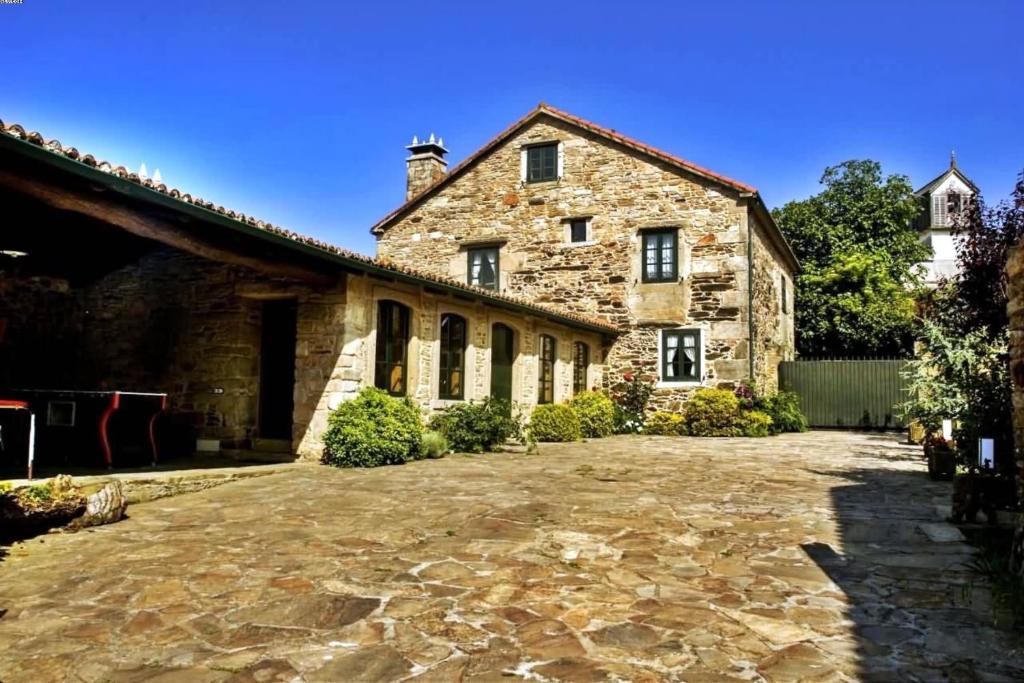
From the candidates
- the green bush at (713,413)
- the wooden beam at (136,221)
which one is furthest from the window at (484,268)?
the wooden beam at (136,221)

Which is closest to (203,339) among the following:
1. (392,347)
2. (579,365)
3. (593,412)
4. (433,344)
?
(392,347)

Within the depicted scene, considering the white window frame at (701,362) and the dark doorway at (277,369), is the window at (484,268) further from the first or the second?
the dark doorway at (277,369)

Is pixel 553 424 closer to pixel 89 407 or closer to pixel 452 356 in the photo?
pixel 452 356

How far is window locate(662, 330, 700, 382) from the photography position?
652 inches

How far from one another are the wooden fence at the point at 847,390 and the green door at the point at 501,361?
30.7 ft

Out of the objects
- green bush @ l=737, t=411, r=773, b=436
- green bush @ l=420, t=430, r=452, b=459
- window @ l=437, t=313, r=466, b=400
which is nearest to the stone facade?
window @ l=437, t=313, r=466, b=400

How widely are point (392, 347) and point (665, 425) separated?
812cm

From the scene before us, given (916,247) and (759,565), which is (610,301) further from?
(916,247)

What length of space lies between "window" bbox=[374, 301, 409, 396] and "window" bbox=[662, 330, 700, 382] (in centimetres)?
793

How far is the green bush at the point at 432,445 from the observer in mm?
10102

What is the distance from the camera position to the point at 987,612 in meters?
3.65

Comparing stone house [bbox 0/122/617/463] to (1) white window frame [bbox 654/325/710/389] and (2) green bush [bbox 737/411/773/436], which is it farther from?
(2) green bush [bbox 737/411/773/436]

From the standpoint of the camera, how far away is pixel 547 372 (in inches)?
601

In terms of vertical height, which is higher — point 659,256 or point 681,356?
point 659,256
